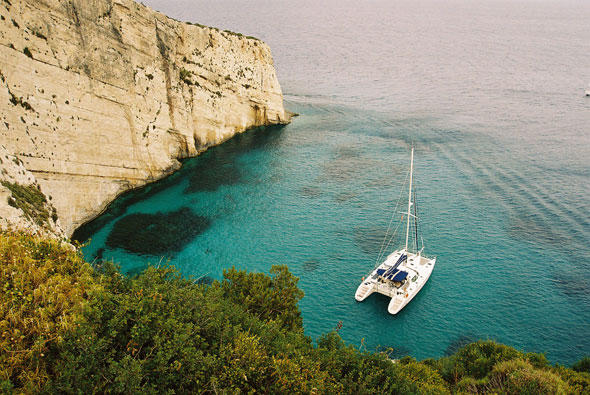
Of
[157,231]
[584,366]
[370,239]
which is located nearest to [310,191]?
[370,239]

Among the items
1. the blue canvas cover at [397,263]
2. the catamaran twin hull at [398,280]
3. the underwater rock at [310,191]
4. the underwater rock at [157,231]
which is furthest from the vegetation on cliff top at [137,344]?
the underwater rock at [310,191]

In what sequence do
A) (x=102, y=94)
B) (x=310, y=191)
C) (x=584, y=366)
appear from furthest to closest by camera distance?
(x=310, y=191)
(x=102, y=94)
(x=584, y=366)

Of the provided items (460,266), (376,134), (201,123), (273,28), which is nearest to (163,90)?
(201,123)

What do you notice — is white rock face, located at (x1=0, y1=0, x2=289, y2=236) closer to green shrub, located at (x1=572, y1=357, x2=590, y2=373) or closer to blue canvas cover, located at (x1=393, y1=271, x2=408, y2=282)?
blue canvas cover, located at (x1=393, y1=271, x2=408, y2=282)

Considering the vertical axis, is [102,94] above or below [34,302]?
above

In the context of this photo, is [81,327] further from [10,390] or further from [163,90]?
[163,90]

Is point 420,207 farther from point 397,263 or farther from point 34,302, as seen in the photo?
point 34,302
